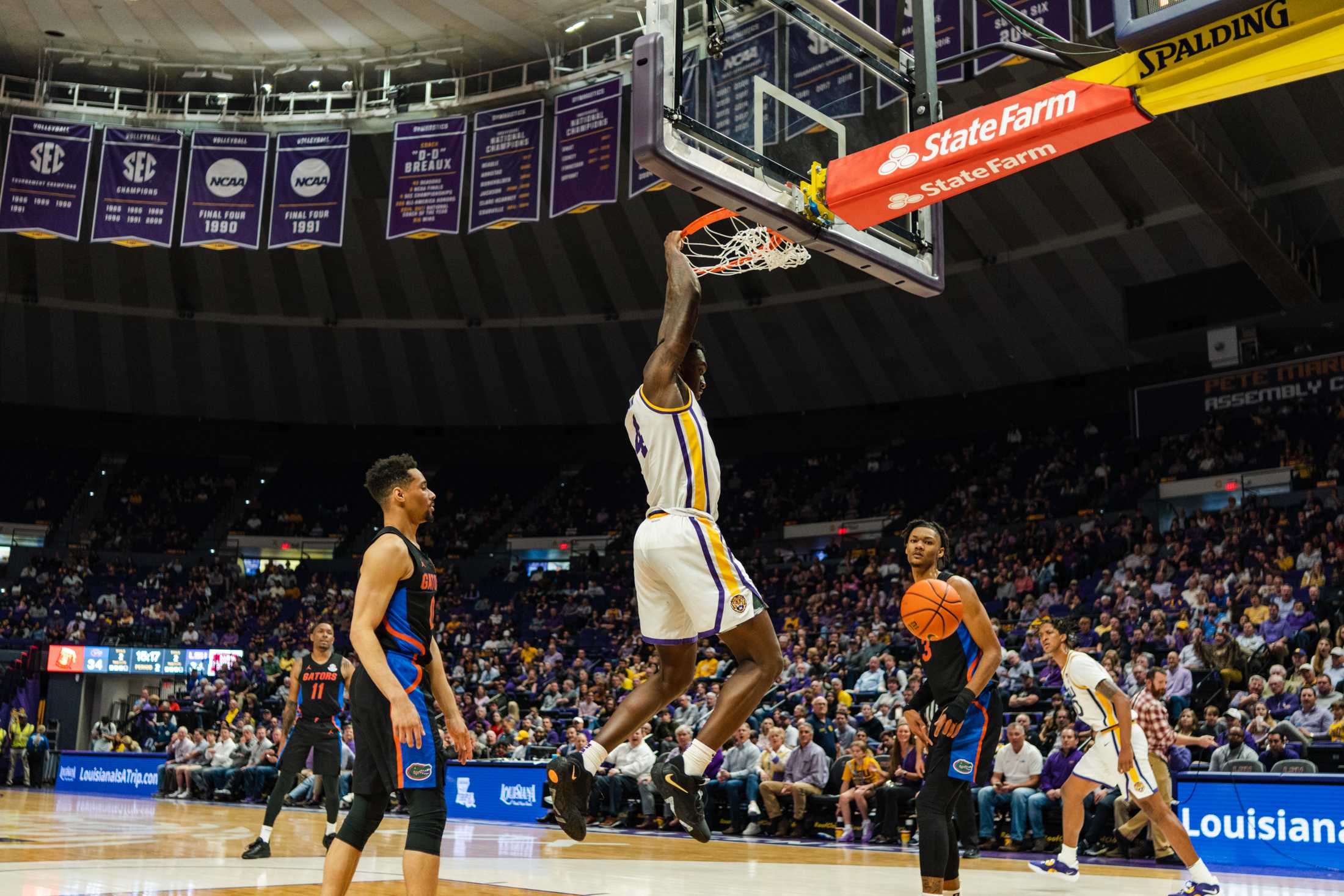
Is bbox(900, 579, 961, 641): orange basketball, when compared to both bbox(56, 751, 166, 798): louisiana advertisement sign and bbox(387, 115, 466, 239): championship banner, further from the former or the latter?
bbox(56, 751, 166, 798): louisiana advertisement sign

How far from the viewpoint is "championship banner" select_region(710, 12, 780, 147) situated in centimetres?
725

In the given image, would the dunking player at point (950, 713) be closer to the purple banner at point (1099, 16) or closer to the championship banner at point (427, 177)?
the purple banner at point (1099, 16)

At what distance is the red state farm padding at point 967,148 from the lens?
7.27 m

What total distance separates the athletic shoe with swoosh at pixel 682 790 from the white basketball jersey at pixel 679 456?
1.05 meters

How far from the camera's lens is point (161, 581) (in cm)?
3341

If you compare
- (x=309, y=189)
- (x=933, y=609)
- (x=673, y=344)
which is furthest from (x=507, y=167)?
(x=673, y=344)

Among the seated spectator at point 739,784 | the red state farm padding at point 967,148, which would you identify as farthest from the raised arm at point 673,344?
the seated spectator at point 739,784

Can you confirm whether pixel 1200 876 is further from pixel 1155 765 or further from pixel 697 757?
pixel 697 757

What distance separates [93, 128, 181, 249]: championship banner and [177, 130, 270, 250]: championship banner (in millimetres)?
349

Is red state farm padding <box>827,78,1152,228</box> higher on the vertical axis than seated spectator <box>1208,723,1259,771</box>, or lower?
higher

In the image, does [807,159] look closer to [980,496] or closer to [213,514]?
[980,496]

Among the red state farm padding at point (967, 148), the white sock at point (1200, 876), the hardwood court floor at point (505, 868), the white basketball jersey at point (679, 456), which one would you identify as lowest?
the hardwood court floor at point (505, 868)

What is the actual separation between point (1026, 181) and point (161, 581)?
24418 mm

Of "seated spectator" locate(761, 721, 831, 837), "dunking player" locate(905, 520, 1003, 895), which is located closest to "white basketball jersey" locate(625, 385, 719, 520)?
"dunking player" locate(905, 520, 1003, 895)
